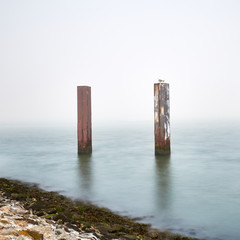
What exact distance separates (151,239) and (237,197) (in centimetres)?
410

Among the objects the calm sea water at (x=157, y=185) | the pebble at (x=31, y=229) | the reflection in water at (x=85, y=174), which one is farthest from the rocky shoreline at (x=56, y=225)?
the reflection in water at (x=85, y=174)

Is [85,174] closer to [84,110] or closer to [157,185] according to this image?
[157,185]

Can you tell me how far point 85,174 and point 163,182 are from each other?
2.51 m

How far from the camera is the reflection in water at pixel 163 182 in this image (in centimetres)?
701

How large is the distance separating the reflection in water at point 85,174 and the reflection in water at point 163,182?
1.71 metres

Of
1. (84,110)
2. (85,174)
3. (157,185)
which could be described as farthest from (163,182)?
(84,110)

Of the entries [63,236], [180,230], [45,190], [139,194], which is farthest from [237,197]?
[63,236]

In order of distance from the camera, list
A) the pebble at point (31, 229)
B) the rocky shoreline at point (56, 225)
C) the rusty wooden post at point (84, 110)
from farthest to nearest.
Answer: the rusty wooden post at point (84, 110), the rocky shoreline at point (56, 225), the pebble at point (31, 229)

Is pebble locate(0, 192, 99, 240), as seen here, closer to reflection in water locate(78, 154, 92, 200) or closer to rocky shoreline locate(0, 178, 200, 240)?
rocky shoreline locate(0, 178, 200, 240)

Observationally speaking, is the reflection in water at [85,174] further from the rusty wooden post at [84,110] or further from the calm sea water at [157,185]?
the rusty wooden post at [84,110]

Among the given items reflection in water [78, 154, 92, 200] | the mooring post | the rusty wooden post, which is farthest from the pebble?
the rusty wooden post

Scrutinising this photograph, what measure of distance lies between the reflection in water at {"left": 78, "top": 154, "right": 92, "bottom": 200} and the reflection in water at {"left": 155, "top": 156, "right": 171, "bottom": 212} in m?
1.71

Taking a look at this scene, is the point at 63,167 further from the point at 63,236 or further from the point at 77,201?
the point at 63,236

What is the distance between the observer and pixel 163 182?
9.14 meters
